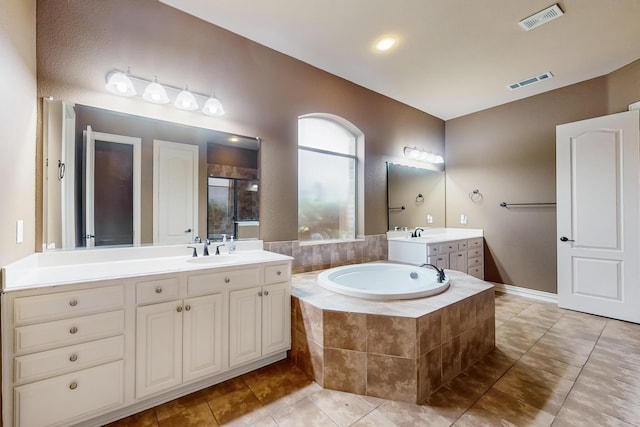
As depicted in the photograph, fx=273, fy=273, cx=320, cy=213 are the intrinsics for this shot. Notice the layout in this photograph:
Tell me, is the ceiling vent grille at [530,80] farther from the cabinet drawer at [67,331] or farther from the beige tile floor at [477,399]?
the cabinet drawer at [67,331]

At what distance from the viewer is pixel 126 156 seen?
6.66ft

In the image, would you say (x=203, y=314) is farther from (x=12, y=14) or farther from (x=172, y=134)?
(x=12, y=14)

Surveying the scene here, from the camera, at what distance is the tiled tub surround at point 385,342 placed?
1726 mm

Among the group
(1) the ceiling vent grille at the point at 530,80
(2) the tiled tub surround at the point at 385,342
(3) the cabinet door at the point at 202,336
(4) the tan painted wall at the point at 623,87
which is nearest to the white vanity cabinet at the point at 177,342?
(3) the cabinet door at the point at 202,336

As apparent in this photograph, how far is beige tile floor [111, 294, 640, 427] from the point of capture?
1.58 m

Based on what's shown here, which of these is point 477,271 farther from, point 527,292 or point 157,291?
point 157,291

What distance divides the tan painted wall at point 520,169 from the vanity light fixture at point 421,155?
0.37 m

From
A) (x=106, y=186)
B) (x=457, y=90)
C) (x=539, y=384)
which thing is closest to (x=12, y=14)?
(x=106, y=186)

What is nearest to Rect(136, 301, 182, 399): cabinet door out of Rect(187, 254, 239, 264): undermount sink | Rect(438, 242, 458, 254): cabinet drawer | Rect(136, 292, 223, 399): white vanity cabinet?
Rect(136, 292, 223, 399): white vanity cabinet

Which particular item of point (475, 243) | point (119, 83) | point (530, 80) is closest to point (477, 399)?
Result: point (475, 243)

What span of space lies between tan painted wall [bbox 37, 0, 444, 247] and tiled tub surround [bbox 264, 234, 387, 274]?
105 millimetres

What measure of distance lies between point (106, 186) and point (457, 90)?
13.2ft

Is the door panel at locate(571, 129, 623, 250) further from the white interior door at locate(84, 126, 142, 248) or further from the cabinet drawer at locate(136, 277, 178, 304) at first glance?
the white interior door at locate(84, 126, 142, 248)

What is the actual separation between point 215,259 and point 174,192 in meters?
0.64
